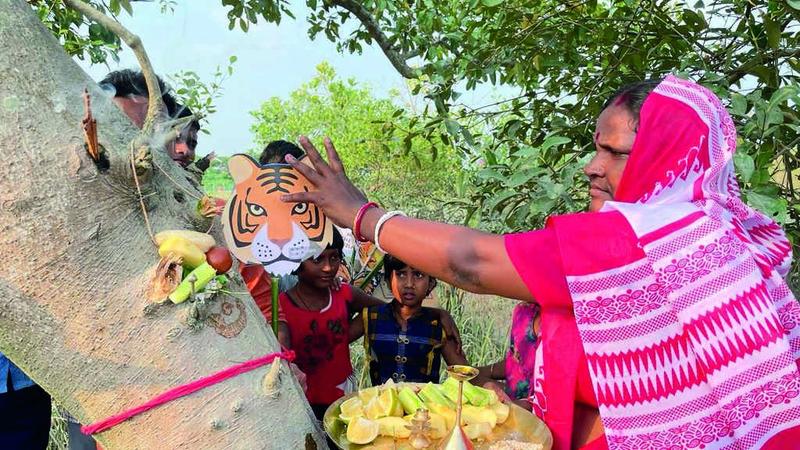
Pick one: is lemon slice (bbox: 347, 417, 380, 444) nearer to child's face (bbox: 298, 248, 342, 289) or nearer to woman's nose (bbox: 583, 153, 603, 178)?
woman's nose (bbox: 583, 153, 603, 178)

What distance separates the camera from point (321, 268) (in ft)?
8.87

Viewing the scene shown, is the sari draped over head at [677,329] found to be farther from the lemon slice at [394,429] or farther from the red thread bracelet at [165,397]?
the red thread bracelet at [165,397]

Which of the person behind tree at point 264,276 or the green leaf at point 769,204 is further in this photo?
the person behind tree at point 264,276

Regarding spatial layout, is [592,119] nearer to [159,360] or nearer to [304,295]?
[304,295]

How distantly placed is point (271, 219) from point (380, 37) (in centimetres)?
354

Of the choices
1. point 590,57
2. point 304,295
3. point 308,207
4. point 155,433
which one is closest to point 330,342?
point 304,295

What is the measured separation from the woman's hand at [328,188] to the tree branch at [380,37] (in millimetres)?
2943

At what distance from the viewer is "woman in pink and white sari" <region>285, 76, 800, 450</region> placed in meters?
1.29

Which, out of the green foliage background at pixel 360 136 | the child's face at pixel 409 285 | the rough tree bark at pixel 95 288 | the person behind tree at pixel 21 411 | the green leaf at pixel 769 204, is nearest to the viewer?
the rough tree bark at pixel 95 288

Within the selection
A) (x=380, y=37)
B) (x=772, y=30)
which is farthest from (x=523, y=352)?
(x=380, y=37)

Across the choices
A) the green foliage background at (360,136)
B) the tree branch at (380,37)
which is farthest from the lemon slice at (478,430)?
the green foliage background at (360,136)

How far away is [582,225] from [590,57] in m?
2.35

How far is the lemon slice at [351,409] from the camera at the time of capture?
1658 mm

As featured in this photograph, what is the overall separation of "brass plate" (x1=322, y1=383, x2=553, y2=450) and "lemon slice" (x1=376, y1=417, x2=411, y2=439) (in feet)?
0.04
